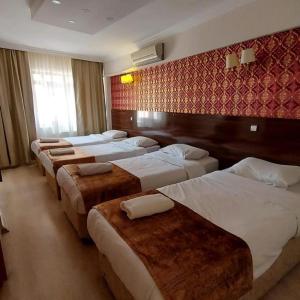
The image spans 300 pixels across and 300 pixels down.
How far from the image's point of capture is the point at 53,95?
4707mm

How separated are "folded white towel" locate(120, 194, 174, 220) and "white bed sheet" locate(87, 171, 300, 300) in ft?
0.54

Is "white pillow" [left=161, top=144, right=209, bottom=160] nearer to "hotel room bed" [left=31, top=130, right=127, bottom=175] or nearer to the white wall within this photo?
the white wall

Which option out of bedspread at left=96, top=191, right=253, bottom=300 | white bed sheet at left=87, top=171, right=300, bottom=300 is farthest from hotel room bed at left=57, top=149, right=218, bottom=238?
bedspread at left=96, top=191, right=253, bottom=300

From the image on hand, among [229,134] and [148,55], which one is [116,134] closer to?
[148,55]

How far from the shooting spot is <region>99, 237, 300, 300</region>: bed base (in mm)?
1335

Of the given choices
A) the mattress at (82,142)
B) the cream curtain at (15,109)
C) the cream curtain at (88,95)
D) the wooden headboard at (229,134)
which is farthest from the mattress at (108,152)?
the cream curtain at (88,95)

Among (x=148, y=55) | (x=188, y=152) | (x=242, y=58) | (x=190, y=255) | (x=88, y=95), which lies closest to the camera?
(x=190, y=255)

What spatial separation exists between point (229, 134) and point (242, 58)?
92cm

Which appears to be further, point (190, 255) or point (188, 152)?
point (188, 152)

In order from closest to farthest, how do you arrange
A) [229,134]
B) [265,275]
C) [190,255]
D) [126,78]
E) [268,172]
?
[190,255] → [265,275] → [268,172] → [229,134] → [126,78]

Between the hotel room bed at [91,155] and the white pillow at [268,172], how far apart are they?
1.76 meters

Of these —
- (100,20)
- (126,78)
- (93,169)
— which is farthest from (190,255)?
(126,78)

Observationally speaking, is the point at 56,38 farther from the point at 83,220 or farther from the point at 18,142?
the point at 83,220

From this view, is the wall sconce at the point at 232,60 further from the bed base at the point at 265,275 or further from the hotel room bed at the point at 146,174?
the bed base at the point at 265,275
